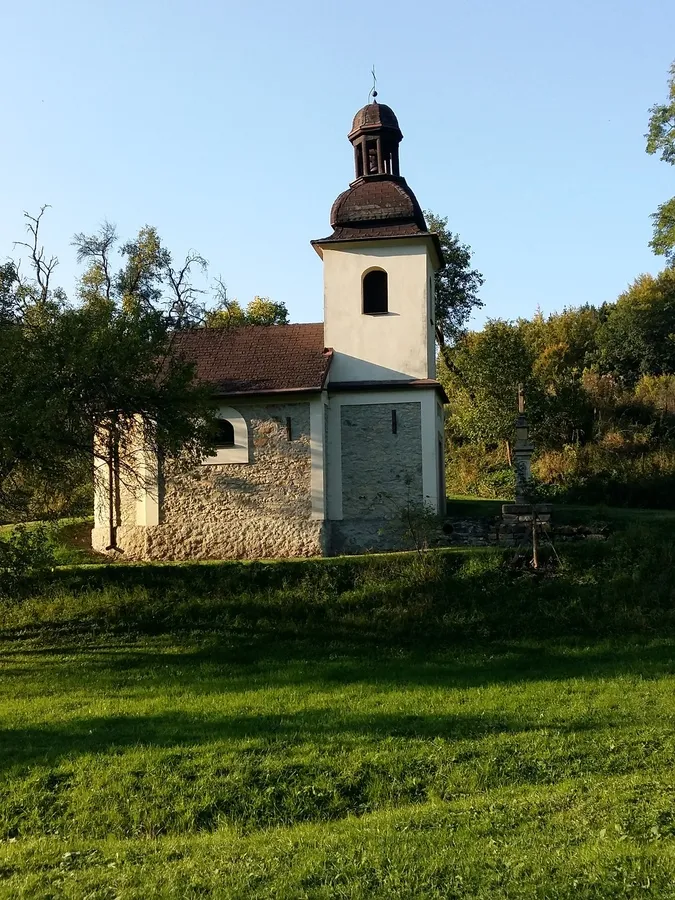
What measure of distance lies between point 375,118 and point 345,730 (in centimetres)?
1677

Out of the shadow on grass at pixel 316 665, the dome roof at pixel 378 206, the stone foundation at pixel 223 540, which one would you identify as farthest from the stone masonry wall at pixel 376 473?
the shadow on grass at pixel 316 665

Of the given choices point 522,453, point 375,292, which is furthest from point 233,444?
point 522,453

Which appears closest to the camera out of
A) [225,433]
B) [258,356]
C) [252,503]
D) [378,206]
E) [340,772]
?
[340,772]

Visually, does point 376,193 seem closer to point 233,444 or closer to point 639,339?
point 233,444

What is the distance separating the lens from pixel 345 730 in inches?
360

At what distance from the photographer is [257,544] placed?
19312mm

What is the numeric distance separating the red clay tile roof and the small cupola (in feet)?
13.8

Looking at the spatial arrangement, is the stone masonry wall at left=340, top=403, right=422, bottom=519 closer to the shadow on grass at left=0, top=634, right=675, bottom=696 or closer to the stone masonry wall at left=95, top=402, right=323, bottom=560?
the stone masonry wall at left=95, top=402, right=323, bottom=560

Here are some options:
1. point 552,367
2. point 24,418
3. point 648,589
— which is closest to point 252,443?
point 24,418

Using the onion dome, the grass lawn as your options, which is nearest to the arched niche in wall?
the onion dome

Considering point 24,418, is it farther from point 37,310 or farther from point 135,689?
point 135,689

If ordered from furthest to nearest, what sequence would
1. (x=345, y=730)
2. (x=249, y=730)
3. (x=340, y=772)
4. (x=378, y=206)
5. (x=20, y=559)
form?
(x=378, y=206) < (x=20, y=559) < (x=249, y=730) < (x=345, y=730) < (x=340, y=772)

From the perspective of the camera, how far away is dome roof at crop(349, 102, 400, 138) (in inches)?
835

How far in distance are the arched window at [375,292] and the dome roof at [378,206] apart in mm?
1323
